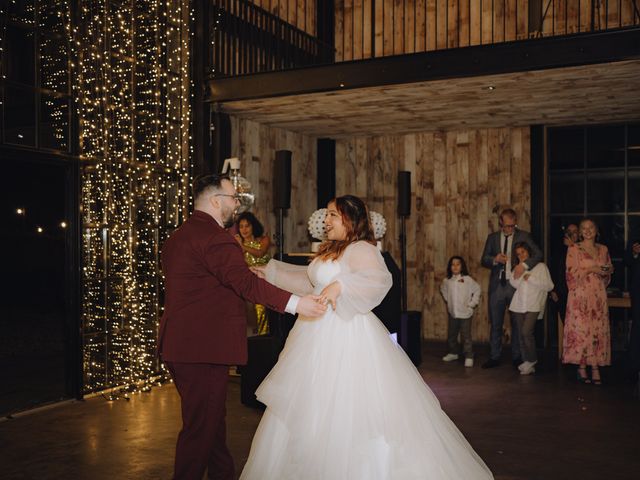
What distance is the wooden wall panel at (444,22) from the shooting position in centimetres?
906

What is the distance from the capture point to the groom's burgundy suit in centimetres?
345

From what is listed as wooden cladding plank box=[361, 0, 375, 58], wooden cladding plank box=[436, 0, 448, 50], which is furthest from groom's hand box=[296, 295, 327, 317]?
wooden cladding plank box=[361, 0, 375, 58]

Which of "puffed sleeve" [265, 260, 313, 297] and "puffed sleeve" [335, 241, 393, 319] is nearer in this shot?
"puffed sleeve" [335, 241, 393, 319]

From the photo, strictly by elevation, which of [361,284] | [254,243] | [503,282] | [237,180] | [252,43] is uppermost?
[252,43]

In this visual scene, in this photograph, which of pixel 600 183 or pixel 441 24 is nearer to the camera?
pixel 600 183

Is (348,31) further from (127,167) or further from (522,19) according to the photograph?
(127,167)

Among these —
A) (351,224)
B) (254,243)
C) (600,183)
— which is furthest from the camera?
(600,183)

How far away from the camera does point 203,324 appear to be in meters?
3.47

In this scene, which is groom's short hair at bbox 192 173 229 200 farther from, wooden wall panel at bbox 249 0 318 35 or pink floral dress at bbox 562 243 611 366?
wooden wall panel at bbox 249 0 318 35

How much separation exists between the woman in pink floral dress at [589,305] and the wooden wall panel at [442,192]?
7.21 ft

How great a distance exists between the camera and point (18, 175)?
12.5m

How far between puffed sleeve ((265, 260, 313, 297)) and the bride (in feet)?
0.93

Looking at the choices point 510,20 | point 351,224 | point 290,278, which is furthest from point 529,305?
point 510,20

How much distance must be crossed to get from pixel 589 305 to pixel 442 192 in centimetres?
308
